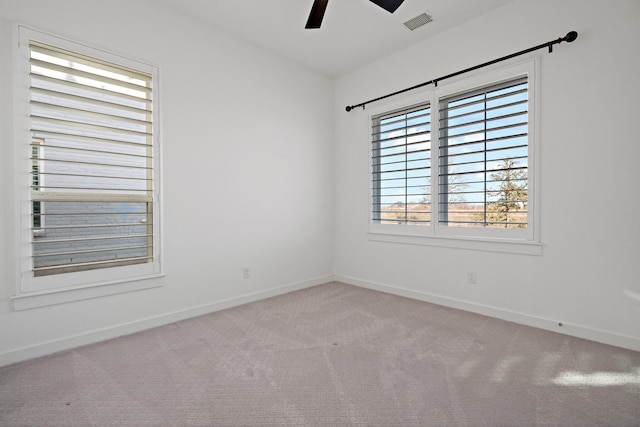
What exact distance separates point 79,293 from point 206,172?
1.39 meters

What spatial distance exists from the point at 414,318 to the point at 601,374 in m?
1.29

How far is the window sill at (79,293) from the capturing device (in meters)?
2.14

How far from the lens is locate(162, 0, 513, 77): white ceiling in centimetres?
277

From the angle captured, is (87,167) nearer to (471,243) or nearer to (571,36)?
(471,243)

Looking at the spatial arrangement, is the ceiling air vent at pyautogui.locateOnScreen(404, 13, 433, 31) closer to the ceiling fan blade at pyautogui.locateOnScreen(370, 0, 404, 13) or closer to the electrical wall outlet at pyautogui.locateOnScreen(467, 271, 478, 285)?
the ceiling fan blade at pyautogui.locateOnScreen(370, 0, 404, 13)

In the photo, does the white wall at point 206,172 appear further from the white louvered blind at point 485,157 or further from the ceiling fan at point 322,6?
the white louvered blind at point 485,157

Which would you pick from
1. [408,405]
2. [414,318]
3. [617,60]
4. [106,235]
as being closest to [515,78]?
[617,60]

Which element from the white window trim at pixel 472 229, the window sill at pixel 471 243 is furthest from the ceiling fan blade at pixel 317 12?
the window sill at pixel 471 243

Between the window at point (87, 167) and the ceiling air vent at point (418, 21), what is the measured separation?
235cm

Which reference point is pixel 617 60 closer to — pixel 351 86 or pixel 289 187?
pixel 351 86

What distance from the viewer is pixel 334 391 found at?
178 centimetres

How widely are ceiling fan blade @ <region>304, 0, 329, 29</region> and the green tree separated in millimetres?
1946

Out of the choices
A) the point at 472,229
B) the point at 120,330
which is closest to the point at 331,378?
the point at 120,330

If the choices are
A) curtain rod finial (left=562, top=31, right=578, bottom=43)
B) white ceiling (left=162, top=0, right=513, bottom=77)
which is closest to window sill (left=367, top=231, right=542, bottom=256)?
curtain rod finial (left=562, top=31, right=578, bottom=43)
